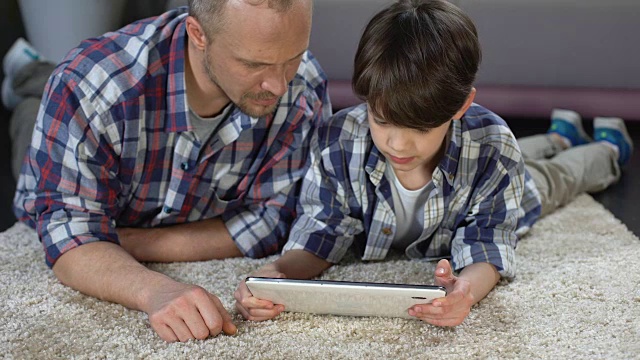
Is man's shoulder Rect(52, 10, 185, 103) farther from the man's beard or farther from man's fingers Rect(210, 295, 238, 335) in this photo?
man's fingers Rect(210, 295, 238, 335)

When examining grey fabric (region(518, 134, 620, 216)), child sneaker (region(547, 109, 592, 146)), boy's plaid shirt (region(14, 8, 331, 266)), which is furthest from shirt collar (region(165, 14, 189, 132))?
child sneaker (region(547, 109, 592, 146))

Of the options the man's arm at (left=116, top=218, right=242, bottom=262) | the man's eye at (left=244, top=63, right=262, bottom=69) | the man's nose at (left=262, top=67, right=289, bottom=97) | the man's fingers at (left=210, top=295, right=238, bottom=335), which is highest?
the man's eye at (left=244, top=63, right=262, bottom=69)

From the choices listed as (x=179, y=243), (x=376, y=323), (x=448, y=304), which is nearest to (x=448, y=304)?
(x=448, y=304)

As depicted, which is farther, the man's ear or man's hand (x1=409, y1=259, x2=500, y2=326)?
the man's ear

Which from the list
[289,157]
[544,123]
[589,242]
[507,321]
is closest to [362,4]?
[544,123]

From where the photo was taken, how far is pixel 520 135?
7.73 feet

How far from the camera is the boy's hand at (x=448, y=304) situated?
1158 millimetres

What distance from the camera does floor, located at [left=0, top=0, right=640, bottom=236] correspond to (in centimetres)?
179

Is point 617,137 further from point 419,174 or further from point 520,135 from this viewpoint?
point 419,174

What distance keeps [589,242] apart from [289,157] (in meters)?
0.60

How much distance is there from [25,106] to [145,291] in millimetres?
956

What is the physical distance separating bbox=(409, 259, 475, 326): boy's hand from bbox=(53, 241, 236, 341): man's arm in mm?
289

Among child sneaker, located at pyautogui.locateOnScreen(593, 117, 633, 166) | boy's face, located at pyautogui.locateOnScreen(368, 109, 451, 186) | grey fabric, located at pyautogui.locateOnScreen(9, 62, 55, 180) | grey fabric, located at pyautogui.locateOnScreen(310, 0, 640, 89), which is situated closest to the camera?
boy's face, located at pyautogui.locateOnScreen(368, 109, 451, 186)

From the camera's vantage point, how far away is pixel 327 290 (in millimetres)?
1143
